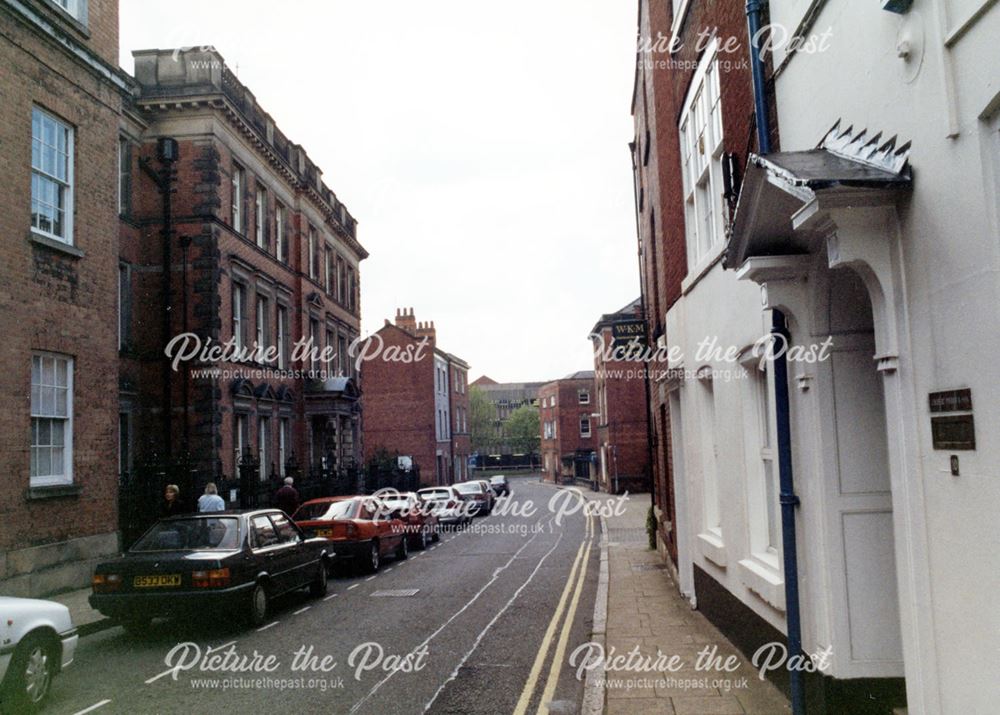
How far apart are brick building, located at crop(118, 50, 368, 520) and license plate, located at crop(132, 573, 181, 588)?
8636 mm

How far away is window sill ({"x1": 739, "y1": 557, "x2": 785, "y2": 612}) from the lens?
6.23m

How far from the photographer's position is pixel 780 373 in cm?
576

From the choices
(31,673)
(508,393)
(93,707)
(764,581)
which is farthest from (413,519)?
(508,393)

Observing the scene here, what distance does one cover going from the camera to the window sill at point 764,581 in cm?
623

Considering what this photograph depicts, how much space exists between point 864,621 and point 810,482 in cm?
95

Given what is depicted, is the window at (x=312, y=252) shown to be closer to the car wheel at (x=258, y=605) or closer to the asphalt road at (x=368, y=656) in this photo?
the asphalt road at (x=368, y=656)

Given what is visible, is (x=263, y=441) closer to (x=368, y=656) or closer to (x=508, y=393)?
(x=368, y=656)

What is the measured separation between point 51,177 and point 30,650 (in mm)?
10116

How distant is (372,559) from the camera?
52.8 feet

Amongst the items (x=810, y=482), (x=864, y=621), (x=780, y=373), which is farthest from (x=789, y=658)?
(x=780, y=373)

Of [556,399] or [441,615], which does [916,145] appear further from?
[556,399]

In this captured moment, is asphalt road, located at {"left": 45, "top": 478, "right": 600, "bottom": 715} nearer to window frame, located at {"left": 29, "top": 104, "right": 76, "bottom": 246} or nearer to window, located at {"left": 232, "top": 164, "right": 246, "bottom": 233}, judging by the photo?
window frame, located at {"left": 29, "top": 104, "right": 76, "bottom": 246}

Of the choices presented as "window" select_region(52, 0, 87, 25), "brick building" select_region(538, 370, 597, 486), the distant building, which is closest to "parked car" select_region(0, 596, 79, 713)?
"window" select_region(52, 0, 87, 25)

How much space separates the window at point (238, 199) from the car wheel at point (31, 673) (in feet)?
61.2
